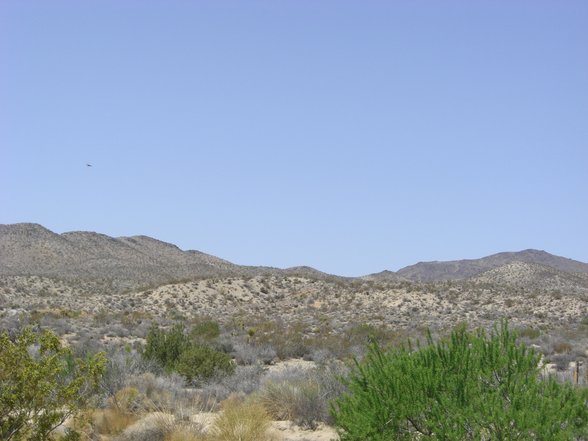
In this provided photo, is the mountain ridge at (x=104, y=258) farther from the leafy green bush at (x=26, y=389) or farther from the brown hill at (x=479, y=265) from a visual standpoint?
the leafy green bush at (x=26, y=389)

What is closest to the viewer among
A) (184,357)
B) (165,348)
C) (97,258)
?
(184,357)

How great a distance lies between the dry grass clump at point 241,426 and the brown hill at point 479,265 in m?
148

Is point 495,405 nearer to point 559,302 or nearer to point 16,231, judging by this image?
point 559,302

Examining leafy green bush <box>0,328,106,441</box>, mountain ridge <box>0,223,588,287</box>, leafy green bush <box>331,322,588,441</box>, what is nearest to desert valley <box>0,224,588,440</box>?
leafy green bush <box>331,322,588,441</box>

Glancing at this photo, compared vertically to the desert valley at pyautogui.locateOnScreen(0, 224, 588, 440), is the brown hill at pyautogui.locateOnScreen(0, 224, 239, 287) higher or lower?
higher

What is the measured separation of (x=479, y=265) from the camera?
165250 millimetres

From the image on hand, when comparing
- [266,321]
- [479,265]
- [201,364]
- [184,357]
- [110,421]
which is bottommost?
[110,421]

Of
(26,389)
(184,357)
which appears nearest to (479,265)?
(184,357)

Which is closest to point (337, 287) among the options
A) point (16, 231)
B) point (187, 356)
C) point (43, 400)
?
point (187, 356)

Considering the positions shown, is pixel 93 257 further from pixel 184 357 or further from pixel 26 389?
pixel 26 389

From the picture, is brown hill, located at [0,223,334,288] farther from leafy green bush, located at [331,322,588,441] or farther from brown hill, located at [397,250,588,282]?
leafy green bush, located at [331,322,588,441]

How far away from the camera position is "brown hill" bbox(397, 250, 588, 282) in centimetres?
16175

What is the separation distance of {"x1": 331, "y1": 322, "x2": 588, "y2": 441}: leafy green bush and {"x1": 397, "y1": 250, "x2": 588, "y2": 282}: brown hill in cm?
15086

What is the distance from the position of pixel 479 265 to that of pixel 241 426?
6276 inches
